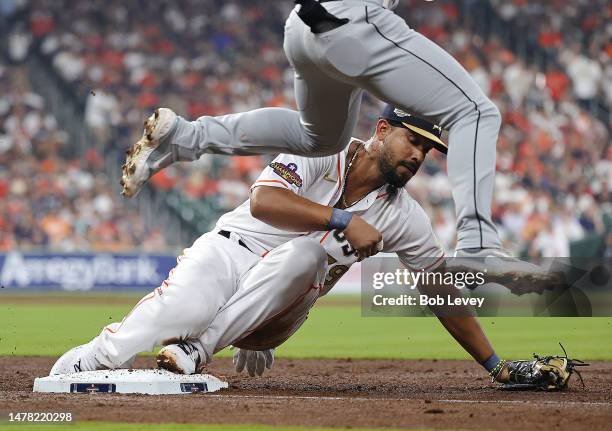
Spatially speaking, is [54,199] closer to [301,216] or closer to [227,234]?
[227,234]

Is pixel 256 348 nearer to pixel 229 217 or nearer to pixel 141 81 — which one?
pixel 229 217

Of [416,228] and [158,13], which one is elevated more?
[158,13]

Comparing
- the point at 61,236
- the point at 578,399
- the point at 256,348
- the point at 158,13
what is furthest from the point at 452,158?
the point at 158,13

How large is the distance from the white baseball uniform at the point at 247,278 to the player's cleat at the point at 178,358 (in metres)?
0.05

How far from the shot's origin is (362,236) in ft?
16.3

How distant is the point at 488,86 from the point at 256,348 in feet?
49.1

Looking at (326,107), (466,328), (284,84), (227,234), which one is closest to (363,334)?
(466,328)

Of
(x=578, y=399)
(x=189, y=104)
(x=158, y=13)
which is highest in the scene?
(x=158, y=13)

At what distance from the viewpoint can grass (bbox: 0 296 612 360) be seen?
9125mm

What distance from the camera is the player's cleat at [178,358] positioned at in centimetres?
520

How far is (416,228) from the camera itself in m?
5.92

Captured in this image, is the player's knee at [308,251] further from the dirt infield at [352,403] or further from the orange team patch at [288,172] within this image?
the dirt infield at [352,403]

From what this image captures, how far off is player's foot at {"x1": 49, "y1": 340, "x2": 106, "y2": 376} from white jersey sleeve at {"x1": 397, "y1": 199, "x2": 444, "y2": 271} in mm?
1894

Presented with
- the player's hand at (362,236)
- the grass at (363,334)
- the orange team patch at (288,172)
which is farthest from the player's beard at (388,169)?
the grass at (363,334)
